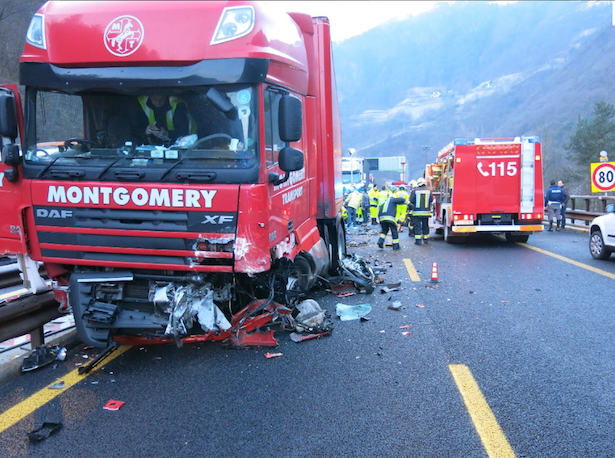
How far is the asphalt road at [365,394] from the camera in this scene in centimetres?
323

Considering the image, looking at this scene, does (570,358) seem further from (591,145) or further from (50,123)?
(591,145)

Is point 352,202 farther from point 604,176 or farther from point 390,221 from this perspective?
point 604,176

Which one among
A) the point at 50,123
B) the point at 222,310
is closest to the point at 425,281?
the point at 222,310

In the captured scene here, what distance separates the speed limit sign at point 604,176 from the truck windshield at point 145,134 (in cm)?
1339

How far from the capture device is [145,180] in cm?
409

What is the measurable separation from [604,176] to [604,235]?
5.47 metres

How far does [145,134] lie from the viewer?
4.34 m

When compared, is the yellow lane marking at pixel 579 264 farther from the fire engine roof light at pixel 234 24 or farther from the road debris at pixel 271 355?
the fire engine roof light at pixel 234 24

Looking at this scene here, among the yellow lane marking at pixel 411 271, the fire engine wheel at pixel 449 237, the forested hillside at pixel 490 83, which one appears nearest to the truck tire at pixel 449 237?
the fire engine wheel at pixel 449 237

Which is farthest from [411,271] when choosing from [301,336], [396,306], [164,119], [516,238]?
[164,119]

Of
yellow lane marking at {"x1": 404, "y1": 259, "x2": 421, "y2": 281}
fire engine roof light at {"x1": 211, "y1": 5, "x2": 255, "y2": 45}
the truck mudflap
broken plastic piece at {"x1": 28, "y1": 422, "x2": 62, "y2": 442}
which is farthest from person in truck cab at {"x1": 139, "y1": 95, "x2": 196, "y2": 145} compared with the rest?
the truck mudflap

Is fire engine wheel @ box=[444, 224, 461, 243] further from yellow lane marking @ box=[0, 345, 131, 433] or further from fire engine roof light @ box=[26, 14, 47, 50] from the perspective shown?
fire engine roof light @ box=[26, 14, 47, 50]

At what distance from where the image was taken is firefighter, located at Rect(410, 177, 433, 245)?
13.2 m

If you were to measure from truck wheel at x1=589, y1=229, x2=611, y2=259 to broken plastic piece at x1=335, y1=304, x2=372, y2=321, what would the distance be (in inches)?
235
